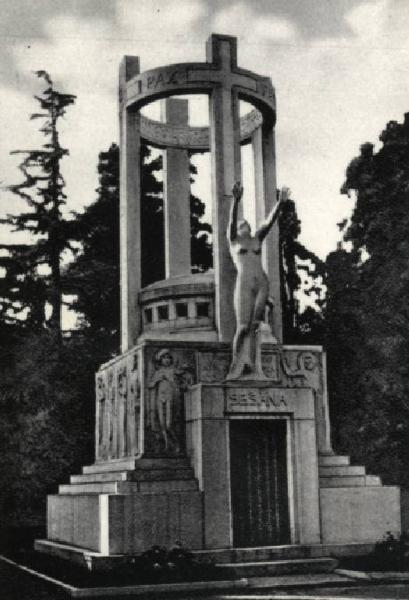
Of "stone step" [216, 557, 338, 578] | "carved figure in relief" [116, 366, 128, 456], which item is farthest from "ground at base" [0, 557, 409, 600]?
"carved figure in relief" [116, 366, 128, 456]

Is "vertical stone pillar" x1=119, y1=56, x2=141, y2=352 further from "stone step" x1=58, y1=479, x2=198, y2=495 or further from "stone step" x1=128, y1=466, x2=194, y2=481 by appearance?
"stone step" x1=58, y1=479, x2=198, y2=495

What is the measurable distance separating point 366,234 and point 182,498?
16720 millimetres

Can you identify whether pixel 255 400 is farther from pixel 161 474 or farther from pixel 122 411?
pixel 122 411

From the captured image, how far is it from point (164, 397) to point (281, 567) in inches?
155

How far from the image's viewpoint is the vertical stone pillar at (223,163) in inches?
742

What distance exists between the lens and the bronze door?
1659 centimetres

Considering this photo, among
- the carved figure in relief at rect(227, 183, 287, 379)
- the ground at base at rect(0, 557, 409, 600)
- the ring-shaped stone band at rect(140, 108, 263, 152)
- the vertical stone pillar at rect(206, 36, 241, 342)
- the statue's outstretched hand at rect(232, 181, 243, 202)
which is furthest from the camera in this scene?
the ring-shaped stone band at rect(140, 108, 263, 152)

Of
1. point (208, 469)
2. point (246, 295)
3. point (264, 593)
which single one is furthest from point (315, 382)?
point (264, 593)

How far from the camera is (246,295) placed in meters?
17.5

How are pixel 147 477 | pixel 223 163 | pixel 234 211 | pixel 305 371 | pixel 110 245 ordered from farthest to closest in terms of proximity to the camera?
pixel 110 245 → pixel 223 163 → pixel 305 371 → pixel 234 211 → pixel 147 477

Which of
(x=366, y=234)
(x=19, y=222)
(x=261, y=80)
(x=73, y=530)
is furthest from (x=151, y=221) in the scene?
(x=73, y=530)

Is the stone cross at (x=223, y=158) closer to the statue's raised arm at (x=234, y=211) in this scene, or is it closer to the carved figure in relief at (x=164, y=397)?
the statue's raised arm at (x=234, y=211)

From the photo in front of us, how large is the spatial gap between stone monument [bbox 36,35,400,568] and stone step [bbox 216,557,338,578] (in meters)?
0.49

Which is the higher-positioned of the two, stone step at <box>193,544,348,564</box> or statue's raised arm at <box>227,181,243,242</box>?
statue's raised arm at <box>227,181,243,242</box>
